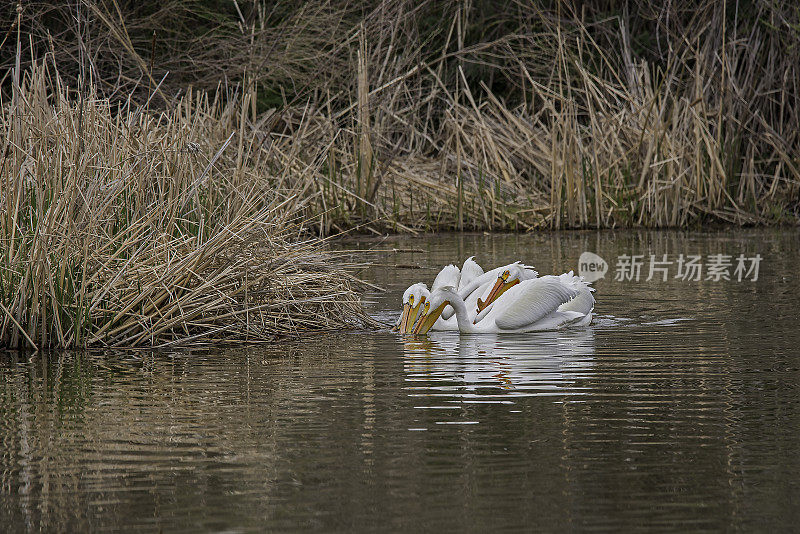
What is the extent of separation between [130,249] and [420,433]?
3.52m

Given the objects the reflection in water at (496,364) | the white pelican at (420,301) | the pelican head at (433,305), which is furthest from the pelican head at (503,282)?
the pelican head at (433,305)

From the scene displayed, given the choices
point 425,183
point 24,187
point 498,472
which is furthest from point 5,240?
point 425,183

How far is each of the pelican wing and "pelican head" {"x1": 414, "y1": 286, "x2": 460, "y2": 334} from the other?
1.10 feet

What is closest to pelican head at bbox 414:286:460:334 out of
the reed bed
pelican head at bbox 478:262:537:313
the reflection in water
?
the reflection in water

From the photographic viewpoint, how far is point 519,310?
870 centimetres

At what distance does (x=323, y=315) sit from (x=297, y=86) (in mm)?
10486

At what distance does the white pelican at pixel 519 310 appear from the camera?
28.4 feet

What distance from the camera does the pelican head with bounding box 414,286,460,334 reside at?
28.2 feet

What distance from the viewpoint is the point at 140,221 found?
329 inches

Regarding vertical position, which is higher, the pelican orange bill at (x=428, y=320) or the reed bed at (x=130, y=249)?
the reed bed at (x=130, y=249)

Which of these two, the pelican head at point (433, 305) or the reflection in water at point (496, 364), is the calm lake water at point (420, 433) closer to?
the reflection in water at point (496, 364)

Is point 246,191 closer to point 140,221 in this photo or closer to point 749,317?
point 140,221

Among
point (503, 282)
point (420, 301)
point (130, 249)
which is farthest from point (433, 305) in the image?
point (130, 249)

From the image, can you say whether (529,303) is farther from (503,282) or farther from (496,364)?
(496,364)
